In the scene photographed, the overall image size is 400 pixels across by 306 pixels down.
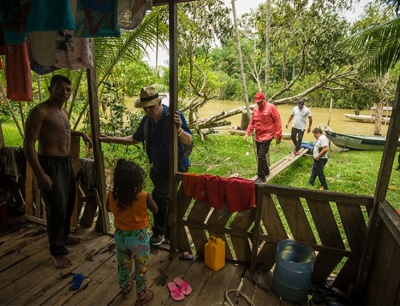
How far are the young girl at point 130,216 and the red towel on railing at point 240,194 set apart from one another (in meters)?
0.78

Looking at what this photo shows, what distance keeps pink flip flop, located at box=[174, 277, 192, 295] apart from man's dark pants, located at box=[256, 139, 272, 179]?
3.90 meters

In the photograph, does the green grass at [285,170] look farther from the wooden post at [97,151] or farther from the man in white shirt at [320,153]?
the wooden post at [97,151]

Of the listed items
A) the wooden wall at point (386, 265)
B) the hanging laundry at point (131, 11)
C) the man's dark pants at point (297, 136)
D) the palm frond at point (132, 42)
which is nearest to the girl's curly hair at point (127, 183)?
the hanging laundry at point (131, 11)

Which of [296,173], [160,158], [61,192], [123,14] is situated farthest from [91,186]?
[296,173]

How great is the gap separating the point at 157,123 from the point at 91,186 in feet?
4.04

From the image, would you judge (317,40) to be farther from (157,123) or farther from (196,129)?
(157,123)

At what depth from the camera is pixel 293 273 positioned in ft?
7.31

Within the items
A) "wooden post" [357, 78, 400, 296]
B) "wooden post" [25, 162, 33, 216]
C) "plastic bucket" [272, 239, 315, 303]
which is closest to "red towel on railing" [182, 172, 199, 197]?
"plastic bucket" [272, 239, 315, 303]

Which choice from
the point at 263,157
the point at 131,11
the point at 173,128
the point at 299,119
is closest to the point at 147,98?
the point at 173,128

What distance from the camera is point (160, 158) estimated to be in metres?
2.88

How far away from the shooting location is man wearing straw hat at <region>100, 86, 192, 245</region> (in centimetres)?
272

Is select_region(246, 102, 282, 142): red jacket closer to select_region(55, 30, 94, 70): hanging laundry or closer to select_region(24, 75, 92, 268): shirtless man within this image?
select_region(55, 30, 94, 70): hanging laundry

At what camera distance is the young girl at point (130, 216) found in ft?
6.33

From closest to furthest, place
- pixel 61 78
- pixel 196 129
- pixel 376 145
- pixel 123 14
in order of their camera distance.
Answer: pixel 123 14 → pixel 61 78 → pixel 196 129 → pixel 376 145
